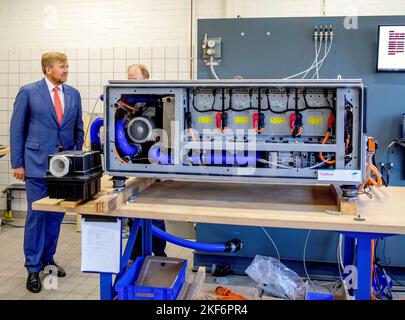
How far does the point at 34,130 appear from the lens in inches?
106

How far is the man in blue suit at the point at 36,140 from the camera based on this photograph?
2678 mm

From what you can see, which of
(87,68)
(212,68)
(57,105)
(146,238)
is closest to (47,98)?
(57,105)

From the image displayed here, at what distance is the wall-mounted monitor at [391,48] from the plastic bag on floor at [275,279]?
4.93ft

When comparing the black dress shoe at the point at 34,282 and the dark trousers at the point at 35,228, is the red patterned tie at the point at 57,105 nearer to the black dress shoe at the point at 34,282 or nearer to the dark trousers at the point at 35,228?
the dark trousers at the point at 35,228

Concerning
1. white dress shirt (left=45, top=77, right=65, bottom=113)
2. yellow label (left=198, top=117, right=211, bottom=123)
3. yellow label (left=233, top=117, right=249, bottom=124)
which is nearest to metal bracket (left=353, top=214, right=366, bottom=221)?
yellow label (left=233, top=117, right=249, bottom=124)

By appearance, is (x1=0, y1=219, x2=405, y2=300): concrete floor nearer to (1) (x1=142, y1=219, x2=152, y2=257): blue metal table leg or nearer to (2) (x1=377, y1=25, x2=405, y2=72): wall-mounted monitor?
(1) (x1=142, y1=219, x2=152, y2=257): blue metal table leg

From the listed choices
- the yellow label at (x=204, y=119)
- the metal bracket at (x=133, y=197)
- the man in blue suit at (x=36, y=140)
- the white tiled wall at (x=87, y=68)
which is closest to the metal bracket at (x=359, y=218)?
the yellow label at (x=204, y=119)

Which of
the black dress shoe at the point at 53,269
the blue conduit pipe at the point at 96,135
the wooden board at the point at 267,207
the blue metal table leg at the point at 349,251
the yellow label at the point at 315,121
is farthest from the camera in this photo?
the black dress shoe at the point at 53,269

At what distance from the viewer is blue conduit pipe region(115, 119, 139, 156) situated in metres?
1.64

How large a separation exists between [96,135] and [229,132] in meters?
0.58

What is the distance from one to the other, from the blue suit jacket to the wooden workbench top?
1138mm

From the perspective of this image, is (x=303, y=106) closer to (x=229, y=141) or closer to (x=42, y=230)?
(x=229, y=141)

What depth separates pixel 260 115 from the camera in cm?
163
